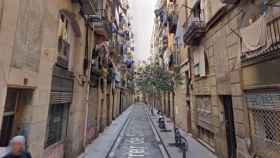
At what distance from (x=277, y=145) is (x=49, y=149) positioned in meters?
6.70

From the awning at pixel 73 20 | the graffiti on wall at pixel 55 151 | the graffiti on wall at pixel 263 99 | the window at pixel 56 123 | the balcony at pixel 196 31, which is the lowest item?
the graffiti on wall at pixel 55 151

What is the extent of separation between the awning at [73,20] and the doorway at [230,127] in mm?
7378

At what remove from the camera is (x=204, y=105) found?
1086 cm

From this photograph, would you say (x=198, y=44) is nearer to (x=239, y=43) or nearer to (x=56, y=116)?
(x=239, y=43)

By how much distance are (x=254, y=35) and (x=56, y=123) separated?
24.3ft

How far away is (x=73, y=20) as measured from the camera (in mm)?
7801

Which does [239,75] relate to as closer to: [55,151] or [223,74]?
[223,74]

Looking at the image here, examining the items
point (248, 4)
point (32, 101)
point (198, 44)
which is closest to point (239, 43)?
point (248, 4)

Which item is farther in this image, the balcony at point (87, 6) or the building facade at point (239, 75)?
the balcony at point (87, 6)

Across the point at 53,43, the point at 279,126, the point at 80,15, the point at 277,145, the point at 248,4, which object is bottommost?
the point at 277,145

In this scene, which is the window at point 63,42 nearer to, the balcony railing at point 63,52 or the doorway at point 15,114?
the balcony railing at point 63,52

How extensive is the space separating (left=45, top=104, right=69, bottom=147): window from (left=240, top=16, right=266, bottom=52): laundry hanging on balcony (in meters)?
6.85

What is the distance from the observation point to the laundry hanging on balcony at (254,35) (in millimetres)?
5184

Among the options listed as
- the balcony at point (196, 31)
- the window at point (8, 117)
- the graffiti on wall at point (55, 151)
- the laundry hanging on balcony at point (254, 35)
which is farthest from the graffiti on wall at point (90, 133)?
the laundry hanging on balcony at point (254, 35)
